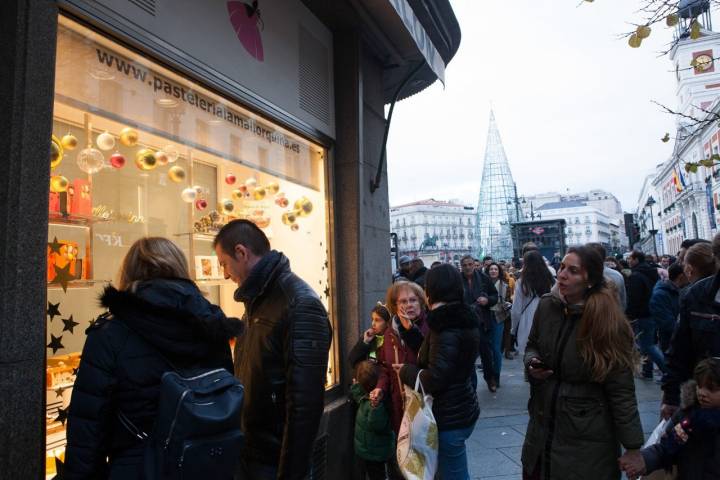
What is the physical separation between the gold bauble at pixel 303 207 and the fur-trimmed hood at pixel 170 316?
126 inches

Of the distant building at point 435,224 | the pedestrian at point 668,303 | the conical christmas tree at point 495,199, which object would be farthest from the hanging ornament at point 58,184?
the distant building at point 435,224

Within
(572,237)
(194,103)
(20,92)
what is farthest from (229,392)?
(572,237)

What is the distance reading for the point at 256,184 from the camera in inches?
193

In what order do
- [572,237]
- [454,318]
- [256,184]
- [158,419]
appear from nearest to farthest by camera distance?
[158,419], [454,318], [256,184], [572,237]

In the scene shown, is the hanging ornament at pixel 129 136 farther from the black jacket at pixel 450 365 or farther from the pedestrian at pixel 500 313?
the pedestrian at pixel 500 313

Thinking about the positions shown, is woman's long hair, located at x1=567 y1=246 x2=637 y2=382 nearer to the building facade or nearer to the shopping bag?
the shopping bag

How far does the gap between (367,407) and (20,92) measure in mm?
3034

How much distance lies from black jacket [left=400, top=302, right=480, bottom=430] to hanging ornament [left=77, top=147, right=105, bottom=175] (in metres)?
2.41

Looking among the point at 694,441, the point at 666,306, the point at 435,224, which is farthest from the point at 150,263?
the point at 435,224

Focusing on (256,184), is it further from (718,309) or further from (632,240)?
(632,240)

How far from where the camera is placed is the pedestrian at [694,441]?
2650 mm

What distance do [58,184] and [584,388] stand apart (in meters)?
3.17

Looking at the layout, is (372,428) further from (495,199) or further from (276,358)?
(495,199)

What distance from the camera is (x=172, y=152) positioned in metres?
3.97
